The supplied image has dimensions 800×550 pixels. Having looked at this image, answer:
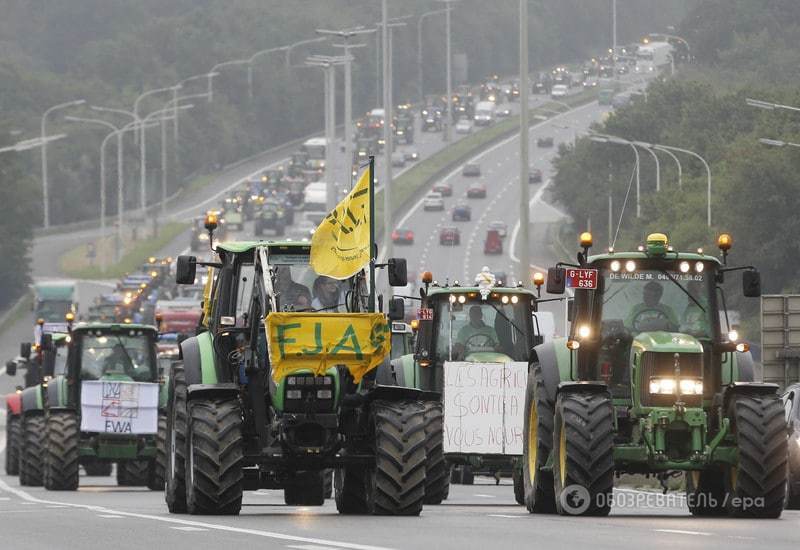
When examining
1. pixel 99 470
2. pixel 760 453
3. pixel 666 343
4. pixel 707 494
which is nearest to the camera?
pixel 760 453

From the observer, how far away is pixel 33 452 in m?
36.3

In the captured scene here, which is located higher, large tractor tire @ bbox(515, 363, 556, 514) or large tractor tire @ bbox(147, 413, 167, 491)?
large tractor tire @ bbox(515, 363, 556, 514)

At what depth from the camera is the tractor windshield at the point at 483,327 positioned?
3123 centimetres

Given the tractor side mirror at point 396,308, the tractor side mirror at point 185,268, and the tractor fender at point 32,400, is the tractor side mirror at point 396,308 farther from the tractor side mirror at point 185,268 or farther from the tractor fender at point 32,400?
the tractor fender at point 32,400

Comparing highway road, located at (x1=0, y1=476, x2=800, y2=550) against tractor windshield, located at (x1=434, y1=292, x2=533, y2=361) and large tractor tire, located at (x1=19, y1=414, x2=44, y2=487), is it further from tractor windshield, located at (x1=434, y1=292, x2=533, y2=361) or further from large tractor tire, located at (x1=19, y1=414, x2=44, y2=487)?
large tractor tire, located at (x1=19, y1=414, x2=44, y2=487)

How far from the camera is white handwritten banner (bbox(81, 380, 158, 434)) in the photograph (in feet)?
118

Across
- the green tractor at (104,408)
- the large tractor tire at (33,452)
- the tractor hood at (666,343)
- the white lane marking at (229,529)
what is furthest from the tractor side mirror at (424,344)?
the tractor hood at (666,343)

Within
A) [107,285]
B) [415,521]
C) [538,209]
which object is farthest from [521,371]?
[538,209]

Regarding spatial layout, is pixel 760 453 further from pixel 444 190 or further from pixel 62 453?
pixel 444 190

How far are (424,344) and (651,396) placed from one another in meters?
9.80

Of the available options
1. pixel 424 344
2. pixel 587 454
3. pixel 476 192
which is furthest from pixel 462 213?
pixel 587 454

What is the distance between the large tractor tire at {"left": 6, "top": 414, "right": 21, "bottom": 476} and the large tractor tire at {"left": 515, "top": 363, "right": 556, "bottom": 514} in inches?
795

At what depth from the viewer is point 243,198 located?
167 m

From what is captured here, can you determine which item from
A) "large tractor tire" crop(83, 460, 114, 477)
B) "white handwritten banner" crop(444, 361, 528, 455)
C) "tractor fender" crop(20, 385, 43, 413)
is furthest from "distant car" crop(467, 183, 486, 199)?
"white handwritten banner" crop(444, 361, 528, 455)
